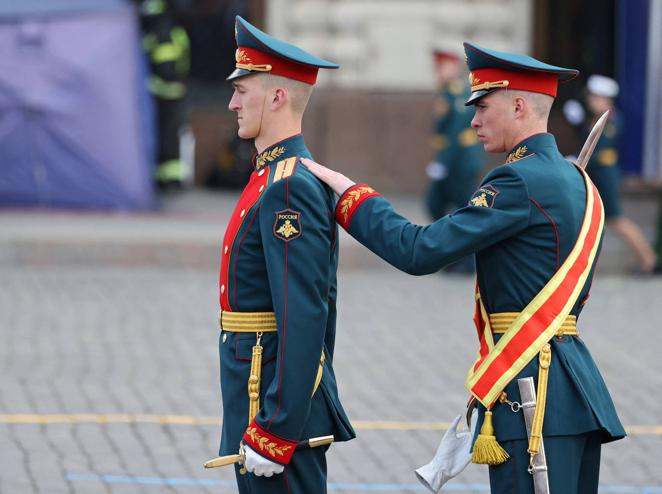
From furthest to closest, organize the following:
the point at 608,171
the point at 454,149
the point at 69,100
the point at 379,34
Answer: the point at 379,34 < the point at 69,100 < the point at 454,149 < the point at 608,171

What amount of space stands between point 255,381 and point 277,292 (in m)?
0.26

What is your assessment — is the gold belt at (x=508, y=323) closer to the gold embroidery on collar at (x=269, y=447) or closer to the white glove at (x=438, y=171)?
the gold embroidery on collar at (x=269, y=447)

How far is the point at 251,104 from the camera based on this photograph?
149 inches

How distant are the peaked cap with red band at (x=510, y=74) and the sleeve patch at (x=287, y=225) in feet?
2.00

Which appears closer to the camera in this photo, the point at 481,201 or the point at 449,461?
the point at 481,201

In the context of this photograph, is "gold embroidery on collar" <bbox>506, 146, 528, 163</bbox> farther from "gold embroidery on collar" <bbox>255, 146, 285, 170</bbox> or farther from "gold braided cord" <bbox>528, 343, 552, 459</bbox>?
"gold embroidery on collar" <bbox>255, 146, 285, 170</bbox>

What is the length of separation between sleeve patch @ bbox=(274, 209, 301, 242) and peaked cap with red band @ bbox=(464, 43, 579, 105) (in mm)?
608

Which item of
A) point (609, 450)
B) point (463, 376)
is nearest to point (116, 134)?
point (463, 376)

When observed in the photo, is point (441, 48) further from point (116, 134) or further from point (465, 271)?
point (116, 134)

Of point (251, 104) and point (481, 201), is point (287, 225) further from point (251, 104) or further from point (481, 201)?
point (481, 201)

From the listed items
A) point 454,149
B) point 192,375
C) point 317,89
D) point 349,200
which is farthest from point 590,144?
point 317,89

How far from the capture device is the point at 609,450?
6.34 m

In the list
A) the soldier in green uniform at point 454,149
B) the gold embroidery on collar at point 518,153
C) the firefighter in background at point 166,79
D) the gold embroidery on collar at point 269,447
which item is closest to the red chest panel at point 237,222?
the gold embroidery on collar at point 269,447

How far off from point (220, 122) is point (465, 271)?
532 cm
